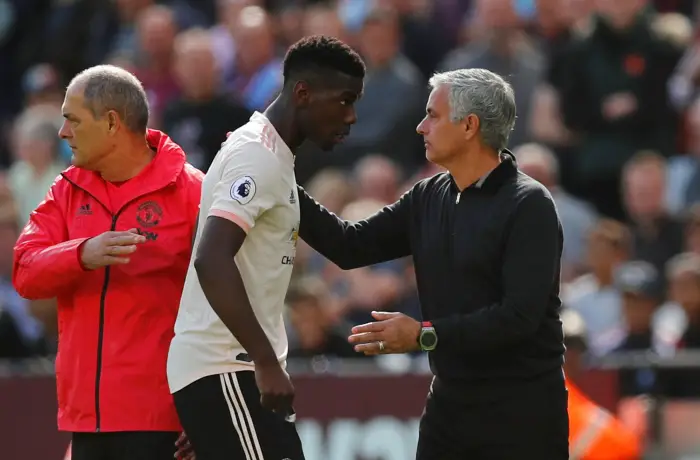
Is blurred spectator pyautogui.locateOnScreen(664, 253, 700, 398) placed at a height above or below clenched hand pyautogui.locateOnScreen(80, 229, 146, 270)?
below

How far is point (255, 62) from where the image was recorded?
1355cm

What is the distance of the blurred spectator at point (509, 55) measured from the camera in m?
12.2

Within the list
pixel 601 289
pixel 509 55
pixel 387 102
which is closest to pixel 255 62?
pixel 387 102

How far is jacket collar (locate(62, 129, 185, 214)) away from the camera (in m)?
6.09

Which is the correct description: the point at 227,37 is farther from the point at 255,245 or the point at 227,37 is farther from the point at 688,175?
the point at 255,245

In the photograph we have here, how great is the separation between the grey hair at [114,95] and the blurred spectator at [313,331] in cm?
463

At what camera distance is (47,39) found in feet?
50.9

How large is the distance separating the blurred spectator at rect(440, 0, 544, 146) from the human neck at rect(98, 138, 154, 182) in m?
6.37

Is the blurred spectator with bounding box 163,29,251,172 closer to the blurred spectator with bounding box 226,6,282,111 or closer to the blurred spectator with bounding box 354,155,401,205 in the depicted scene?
the blurred spectator with bounding box 226,6,282,111

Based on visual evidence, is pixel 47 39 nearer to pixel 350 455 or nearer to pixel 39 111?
pixel 39 111

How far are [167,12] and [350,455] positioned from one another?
5.92 meters

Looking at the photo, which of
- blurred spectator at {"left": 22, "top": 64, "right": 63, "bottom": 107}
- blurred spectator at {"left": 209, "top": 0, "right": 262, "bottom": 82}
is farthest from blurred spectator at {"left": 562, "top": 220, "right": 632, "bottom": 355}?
blurred spectator at {"left": 22, "top": 64, "right": 63, "bottom": 107}

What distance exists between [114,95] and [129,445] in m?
1.41

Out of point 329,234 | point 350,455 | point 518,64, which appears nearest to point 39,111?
point 518,64
